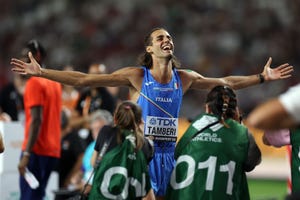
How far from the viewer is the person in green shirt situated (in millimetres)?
6797

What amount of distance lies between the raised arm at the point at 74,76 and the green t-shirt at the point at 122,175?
116 centimetres

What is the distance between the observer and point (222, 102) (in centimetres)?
691

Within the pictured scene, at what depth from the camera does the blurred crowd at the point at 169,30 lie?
2366 centimetres

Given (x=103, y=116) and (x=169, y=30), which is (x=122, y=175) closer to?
(x=103, y=116)

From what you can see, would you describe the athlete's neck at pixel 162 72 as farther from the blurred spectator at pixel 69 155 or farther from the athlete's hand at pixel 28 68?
the blurred spectator at pixel 69 155

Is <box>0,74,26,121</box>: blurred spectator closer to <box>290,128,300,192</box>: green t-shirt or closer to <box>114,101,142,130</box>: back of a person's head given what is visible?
<box>114,101,142,130</box>: back of a person's head

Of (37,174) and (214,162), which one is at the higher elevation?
(37,174)

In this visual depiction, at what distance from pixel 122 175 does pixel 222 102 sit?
0.99m

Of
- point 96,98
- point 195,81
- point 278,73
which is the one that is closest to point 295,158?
point 278,73

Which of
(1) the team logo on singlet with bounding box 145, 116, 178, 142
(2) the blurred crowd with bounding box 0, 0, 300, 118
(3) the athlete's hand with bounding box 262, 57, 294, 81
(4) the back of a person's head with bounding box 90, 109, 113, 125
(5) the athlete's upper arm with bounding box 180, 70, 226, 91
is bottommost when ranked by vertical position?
(1) the team logo on singlet with bounding box 145, 116, 178, 142

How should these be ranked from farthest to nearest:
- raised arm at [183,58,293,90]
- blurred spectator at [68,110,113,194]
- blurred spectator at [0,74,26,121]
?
1. blurred spectator at [0,74,26,121]
2. blurred spectator at [68,110,113,194]
3. raised arm at [183,58,293,90]

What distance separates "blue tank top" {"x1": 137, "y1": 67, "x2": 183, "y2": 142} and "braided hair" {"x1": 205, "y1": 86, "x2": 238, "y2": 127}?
2.99 ft

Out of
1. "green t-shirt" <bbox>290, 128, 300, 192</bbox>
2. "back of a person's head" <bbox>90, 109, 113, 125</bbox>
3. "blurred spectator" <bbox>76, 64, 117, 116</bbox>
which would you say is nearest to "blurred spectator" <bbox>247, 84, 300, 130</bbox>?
"green t-shirt" <bbox>290, 128, 300, 192</bbox>

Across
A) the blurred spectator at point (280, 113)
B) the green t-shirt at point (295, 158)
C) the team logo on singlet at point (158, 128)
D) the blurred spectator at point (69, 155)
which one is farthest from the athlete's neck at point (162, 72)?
the blurred spectator at point (69, 155)
